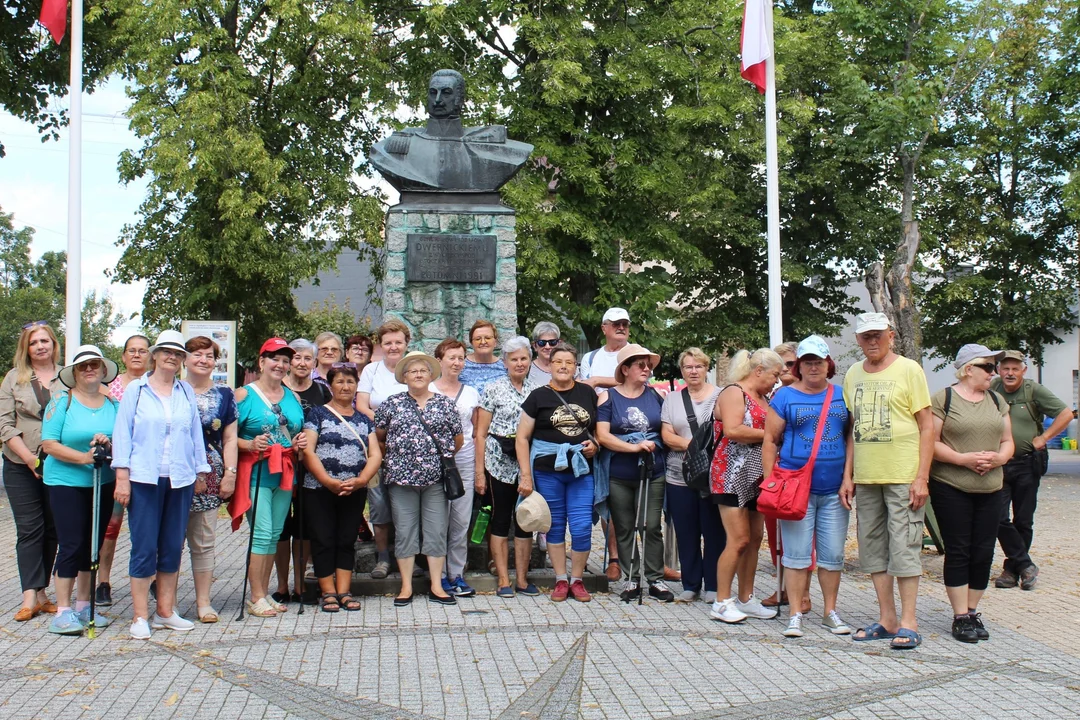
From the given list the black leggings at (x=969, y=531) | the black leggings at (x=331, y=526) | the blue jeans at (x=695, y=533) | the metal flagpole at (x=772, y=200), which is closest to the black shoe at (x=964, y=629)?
the black leggings at (x=969, y=531)

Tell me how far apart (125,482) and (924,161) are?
71.6 ft

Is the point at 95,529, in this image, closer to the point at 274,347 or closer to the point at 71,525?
the point at 71,525

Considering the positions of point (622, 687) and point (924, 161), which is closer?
point (622, 687)

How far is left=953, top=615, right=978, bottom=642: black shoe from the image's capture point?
642 cm

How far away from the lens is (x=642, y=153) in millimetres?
20641

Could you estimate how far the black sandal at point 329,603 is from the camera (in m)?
7.08

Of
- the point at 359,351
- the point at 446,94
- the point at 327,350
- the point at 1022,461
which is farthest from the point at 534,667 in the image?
the point at 446,94

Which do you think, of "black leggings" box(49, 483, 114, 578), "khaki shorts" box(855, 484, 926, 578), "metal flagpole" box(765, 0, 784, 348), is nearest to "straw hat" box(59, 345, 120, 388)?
"black leggings" box(49, 483, 114, 578)

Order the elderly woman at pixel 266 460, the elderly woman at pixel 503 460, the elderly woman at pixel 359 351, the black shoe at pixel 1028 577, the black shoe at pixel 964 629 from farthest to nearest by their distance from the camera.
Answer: the elderly woman at pixel 359 351, the black shoe at pixel 1028 577, the elderly woman at pixel 503 460, the elderly woman at pixel 266 460, the black shoe at pixel 964 629

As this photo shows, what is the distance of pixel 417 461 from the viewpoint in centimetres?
723

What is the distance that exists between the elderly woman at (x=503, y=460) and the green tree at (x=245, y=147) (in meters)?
11.7

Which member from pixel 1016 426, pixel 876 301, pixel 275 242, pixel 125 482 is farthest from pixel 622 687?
pixel 275 242

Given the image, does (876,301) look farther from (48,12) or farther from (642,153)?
(48,12)

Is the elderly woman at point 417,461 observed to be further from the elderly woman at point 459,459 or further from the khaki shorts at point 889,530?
the khaki shorts at point 889,530
